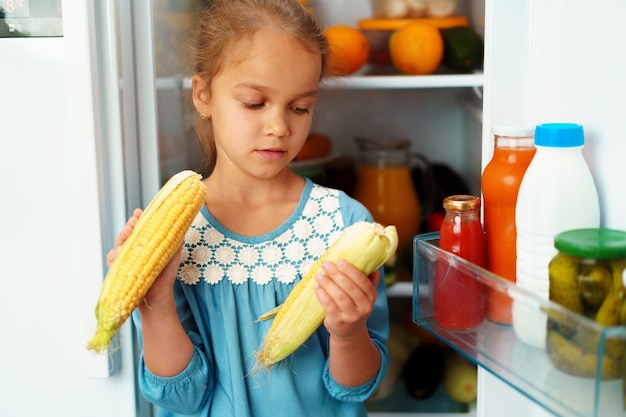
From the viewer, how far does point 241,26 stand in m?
1.20

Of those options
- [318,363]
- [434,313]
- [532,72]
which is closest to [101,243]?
[318,363]

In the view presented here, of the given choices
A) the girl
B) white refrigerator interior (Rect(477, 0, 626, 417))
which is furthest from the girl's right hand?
white refrigerator interior (Rect(477, 0, 626, 417))

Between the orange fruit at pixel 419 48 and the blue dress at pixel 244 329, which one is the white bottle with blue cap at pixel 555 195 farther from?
the orange fruit at pixel 419 48

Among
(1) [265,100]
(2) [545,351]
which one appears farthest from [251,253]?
(2) [545,351]

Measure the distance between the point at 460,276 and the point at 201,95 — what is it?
0.60m

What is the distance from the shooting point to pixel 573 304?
0.73 metres

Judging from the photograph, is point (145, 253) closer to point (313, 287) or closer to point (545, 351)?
point (313, 287)

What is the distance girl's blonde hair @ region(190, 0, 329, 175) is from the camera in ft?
3.88

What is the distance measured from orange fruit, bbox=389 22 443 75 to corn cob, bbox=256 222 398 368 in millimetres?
646

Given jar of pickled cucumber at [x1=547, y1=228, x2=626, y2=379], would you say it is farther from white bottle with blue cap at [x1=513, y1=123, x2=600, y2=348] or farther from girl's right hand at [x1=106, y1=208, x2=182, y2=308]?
girl's right hand at [x1=106, y1=208, x2=182, y2=308]

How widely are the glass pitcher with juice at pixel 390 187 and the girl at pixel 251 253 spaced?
0.48 meters

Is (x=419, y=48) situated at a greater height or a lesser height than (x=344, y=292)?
greater

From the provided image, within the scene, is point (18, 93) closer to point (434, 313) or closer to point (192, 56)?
point (192, 56)

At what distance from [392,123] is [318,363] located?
944mm
